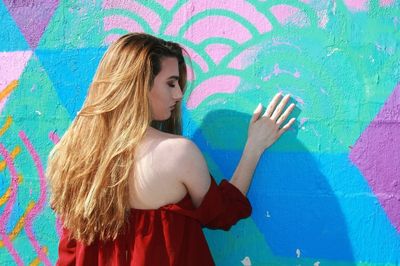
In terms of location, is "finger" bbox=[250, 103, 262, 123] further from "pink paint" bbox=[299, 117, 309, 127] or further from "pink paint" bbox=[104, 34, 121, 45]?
"pink paint" bbox=[104, 34, 121, 45]

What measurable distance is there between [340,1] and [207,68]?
1.86 ft

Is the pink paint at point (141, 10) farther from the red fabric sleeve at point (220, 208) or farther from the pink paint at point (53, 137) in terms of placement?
the red fabric sleeve at point (220, 208)

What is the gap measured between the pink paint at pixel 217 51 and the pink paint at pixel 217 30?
4cm

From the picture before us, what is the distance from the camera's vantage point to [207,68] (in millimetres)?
2312

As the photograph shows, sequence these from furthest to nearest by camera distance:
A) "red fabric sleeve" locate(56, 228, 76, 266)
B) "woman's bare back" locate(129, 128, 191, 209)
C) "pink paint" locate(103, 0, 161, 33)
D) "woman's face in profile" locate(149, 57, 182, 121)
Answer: "pink paint" locate(103, 0, 161, 33), "red fabric sleeve" locate(56, 228, 76, 266), "woman's face in profile" locate(149, 57, 182, 121), "woman's bare back" locate(129, 128, 191, 209)

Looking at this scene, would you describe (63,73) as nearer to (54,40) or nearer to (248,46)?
(54,40)

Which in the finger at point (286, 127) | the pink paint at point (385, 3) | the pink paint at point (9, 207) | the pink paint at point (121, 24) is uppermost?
the pink paint at point (385, 3)

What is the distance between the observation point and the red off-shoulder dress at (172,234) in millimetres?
1972

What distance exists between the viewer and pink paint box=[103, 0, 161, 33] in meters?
2.38

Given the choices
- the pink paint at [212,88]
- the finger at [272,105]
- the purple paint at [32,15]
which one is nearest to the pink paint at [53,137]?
the purple paint at [32,15]

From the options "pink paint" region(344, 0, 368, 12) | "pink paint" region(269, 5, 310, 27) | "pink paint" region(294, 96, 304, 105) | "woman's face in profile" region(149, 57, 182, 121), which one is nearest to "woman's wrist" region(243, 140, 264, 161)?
"pink paint" region(294, 96, 304, 105)

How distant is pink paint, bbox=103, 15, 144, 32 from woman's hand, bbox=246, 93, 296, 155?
2.04ft

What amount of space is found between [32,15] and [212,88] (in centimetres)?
91

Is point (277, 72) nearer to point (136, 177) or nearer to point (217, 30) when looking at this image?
point (217, 30)
